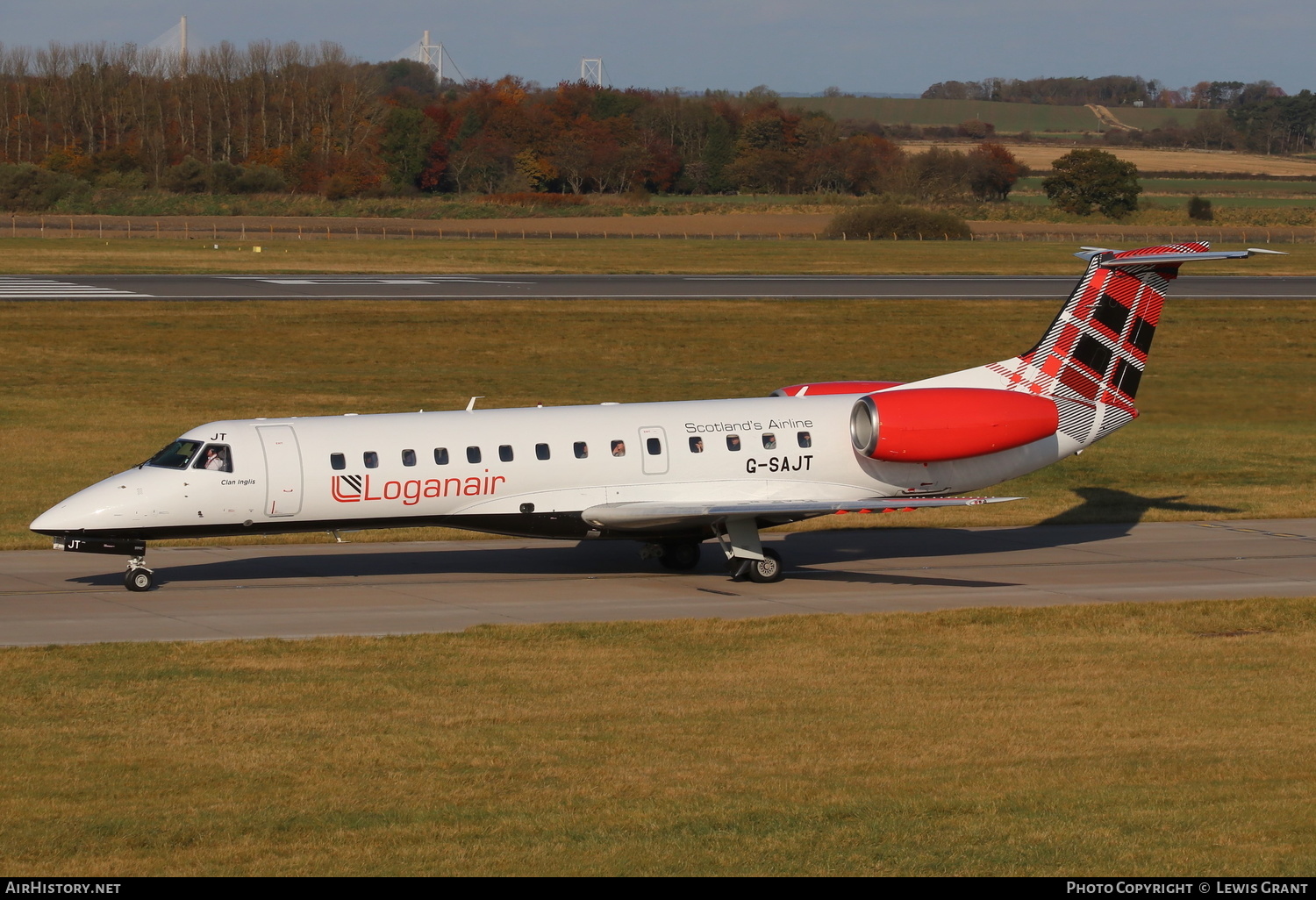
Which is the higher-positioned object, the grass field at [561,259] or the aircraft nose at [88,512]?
the grass field at [561,259]

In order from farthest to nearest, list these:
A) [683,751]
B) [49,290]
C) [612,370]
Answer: [49,290]
[612,370]
[683,751]

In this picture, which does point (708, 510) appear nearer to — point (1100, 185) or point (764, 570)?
point (764, 570)

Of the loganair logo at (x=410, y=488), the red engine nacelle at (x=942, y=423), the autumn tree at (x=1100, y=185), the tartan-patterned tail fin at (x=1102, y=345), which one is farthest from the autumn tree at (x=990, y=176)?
the loganair logo at (x=410, y=488)

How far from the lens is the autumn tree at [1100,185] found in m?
124

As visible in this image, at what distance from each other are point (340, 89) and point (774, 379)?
119322 millimetres

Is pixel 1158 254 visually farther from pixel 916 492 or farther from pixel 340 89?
pixel 340 89

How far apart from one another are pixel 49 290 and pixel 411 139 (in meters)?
89.7

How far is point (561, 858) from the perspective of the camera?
38.2ft

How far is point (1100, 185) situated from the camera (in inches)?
4894

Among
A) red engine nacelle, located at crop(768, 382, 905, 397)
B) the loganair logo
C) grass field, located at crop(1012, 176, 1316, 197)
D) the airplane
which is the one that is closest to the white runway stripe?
the airplane

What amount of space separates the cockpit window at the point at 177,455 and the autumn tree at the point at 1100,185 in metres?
110

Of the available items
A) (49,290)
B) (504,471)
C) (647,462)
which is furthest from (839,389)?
(49,290)

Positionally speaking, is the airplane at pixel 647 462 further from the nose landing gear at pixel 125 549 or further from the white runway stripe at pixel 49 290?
the white runway stripe at pixel 49 290

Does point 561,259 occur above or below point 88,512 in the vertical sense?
above
